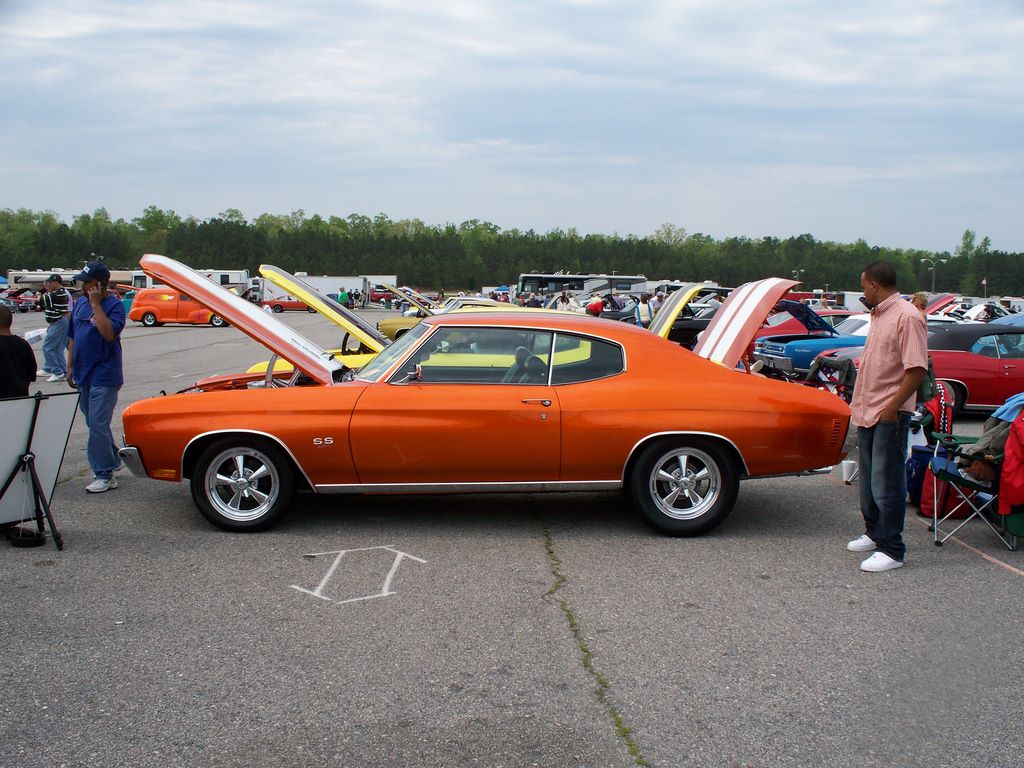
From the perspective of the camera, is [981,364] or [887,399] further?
[981,364]

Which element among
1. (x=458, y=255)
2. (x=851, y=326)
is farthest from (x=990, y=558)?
(x=458, y=255)

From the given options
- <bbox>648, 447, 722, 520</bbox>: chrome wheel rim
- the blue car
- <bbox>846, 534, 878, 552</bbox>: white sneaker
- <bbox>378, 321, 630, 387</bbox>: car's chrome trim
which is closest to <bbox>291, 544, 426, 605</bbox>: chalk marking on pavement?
<bbox>378, 321, 630, 387</bbox>: car's chrome trim

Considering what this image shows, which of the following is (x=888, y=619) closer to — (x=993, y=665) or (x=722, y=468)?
(x=993, y=665)

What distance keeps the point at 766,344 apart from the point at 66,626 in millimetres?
12989

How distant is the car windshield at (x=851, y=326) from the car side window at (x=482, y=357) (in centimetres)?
1174

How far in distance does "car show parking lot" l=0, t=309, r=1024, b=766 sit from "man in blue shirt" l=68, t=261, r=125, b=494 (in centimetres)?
67

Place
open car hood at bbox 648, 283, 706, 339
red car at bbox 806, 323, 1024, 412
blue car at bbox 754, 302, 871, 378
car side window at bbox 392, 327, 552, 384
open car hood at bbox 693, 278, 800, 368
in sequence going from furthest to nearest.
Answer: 1. blue car at bbox 754, 302, 871, 378
2. red car at bbox 806, 323, 1024, 412
3. open car hood at bbox 648, 283, 706, 339
4. open car hood at bbox 693, 278, 800, 368
5. car side window at bbox 392, 327, 552, 384

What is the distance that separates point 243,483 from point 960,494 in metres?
5.00

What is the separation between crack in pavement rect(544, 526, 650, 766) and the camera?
10.4 ft

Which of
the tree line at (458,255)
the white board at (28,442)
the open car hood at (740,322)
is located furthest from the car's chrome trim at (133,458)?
the tree line at (458,255)

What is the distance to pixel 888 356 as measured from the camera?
4.98m

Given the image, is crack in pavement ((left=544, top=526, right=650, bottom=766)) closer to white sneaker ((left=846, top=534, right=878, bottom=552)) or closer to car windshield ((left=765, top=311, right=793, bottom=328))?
white sneaker ((left=846, top=534, right=878, bottom=552))

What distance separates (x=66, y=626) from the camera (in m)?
4.12

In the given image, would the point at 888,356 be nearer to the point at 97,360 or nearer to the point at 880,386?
the point at 880,386
